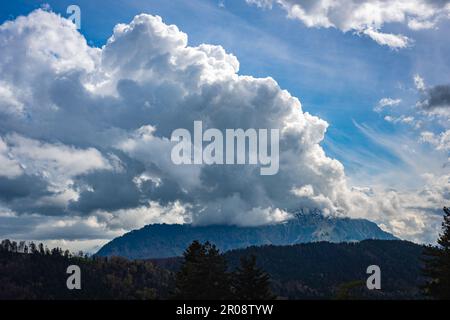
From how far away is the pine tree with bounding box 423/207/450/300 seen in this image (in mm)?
62906

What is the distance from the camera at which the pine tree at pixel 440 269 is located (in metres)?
62.9

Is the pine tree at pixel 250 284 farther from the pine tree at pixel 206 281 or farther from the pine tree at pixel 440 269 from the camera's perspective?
the pine tree at pixel 440 269

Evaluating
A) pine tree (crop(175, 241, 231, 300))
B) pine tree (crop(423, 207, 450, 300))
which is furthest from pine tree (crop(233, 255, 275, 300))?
pine tree (crop(423, 207, 450, 300))

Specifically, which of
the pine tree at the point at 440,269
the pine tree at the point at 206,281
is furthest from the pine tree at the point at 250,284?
the pine tree at the point at 440,269

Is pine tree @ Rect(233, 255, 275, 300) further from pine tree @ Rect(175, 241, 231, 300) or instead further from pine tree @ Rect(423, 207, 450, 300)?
pine tree @ Rect(423, 207, 450, 300)

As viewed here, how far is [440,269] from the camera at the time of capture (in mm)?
64500

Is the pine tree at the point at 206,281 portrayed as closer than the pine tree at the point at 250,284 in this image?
No

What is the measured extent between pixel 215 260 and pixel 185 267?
17.9 feet

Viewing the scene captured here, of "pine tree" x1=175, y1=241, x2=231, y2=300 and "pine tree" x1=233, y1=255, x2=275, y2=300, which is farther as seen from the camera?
"pine tree" x1=175, y1=241, x2=231, y2=300

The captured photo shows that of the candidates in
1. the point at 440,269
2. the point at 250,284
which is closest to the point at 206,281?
the point at 250,284
